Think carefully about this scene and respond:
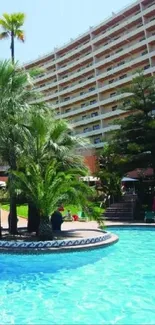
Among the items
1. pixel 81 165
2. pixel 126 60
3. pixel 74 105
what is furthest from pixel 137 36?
pixel 81 165

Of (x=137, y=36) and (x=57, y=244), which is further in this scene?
(x=137, y=36)

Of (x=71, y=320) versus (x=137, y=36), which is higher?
(x=137, y=36)

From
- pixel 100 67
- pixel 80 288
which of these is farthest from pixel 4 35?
pixel 100 67

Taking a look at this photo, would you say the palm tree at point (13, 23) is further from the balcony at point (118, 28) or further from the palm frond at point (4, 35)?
the balcony at point (118, 28)

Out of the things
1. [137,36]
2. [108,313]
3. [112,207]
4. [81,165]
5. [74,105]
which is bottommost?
[108,313]

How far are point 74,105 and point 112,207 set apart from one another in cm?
4915

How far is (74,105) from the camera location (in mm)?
74562

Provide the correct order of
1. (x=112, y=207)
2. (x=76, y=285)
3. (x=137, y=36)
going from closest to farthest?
(x=76, y=285), (x=112, y=207), (x=137, y=36)

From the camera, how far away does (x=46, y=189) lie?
14.4 metres

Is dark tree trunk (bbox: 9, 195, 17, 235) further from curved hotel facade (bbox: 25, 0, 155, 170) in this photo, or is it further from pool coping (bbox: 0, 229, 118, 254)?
curved hotel facade (bbox: 25, 0, 155, 170)

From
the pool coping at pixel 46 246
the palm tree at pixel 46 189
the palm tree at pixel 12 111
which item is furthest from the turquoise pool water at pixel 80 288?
the palm tree at pixel 12 111

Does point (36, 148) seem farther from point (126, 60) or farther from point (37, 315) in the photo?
point (126, 60)

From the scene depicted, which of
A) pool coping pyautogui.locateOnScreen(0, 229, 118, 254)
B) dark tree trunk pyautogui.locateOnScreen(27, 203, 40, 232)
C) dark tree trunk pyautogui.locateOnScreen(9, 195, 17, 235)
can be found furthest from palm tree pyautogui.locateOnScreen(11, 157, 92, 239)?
dark tree trunk pyautogui.locateOnScreen(27, 203, 40, 232)

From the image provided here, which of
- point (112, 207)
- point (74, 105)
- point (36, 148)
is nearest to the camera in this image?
point (36, 148)
